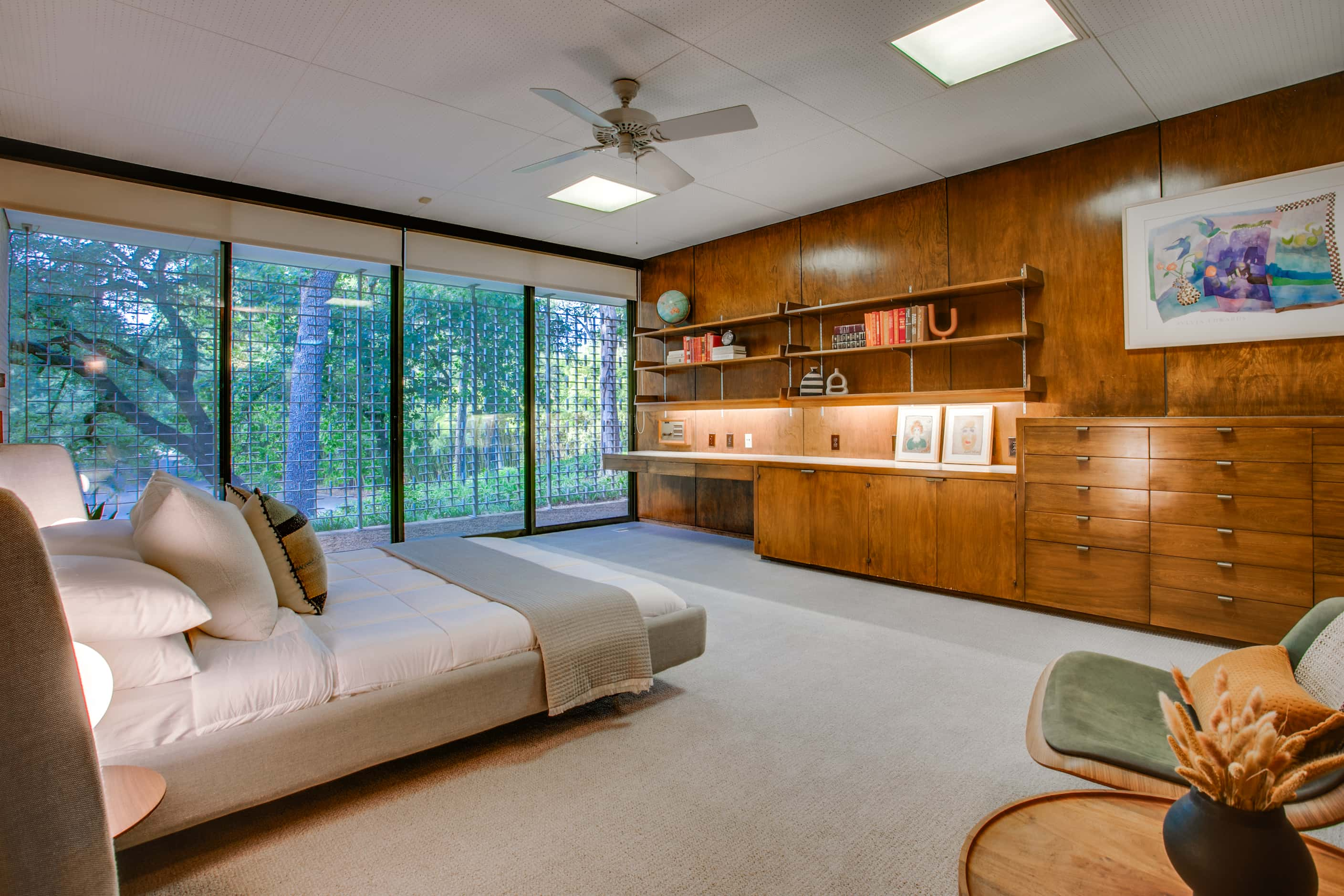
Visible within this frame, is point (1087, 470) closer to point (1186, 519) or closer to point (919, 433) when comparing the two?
point (1186, 519)

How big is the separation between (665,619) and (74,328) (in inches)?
168

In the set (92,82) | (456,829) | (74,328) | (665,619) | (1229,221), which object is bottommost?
(456,829)

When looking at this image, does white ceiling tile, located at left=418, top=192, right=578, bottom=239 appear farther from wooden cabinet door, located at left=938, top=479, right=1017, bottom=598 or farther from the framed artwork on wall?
the framed artwork on wall

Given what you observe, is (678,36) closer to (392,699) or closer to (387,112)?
(387,112)

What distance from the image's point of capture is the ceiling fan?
2980 mm

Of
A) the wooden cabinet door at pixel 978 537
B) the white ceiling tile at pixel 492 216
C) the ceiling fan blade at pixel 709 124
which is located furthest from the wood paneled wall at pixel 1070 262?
the ceiling fan blade at pixel 709 124

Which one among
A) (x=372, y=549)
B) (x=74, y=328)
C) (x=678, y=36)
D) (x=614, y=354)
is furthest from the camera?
(x=614, y=354)

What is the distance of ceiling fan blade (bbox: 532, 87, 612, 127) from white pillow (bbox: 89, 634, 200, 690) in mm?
2337


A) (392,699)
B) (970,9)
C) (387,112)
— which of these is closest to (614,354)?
(387,112)

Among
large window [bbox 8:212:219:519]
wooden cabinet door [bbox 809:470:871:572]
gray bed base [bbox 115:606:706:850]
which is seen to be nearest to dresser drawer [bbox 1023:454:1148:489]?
wooden cabinet door [bbox 809:470:871:572]

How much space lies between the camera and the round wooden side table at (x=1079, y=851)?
1.05 metres

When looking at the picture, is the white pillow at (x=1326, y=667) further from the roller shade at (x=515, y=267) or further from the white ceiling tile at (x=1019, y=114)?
the roller shade at (x=515, y=267)

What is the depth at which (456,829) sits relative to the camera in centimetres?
185

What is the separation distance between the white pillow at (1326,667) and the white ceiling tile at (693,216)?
13.7ft
